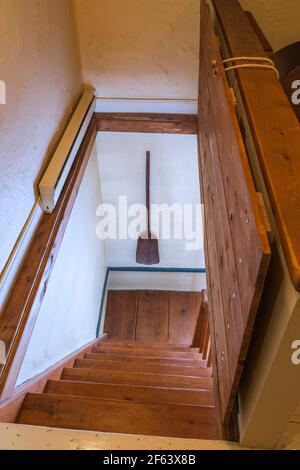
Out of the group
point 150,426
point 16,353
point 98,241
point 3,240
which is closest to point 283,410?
point 150,426

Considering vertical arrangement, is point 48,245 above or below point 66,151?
below

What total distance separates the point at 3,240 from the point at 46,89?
0.77 metres

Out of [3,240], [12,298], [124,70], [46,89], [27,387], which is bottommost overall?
[27,387]

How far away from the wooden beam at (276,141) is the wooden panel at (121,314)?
3009 millimetres

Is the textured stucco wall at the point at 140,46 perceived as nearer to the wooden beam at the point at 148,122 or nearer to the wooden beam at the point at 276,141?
the wooden beam at the point at 148,122

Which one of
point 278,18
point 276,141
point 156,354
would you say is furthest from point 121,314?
point 276,141

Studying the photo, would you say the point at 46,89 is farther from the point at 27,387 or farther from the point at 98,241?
the point at 98,241

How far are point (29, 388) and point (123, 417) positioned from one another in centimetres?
41

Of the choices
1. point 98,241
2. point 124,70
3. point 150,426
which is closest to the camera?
point 150,426

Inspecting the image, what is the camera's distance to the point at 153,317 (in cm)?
380

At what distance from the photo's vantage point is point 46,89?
161cm

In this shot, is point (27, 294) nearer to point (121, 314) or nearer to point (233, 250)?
point (233, 250)

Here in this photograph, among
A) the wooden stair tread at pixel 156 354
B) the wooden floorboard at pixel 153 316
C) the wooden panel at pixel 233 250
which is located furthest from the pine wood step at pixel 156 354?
the wooden panel at pixel 233 250

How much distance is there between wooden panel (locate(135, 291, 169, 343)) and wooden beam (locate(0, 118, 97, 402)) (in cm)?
220
